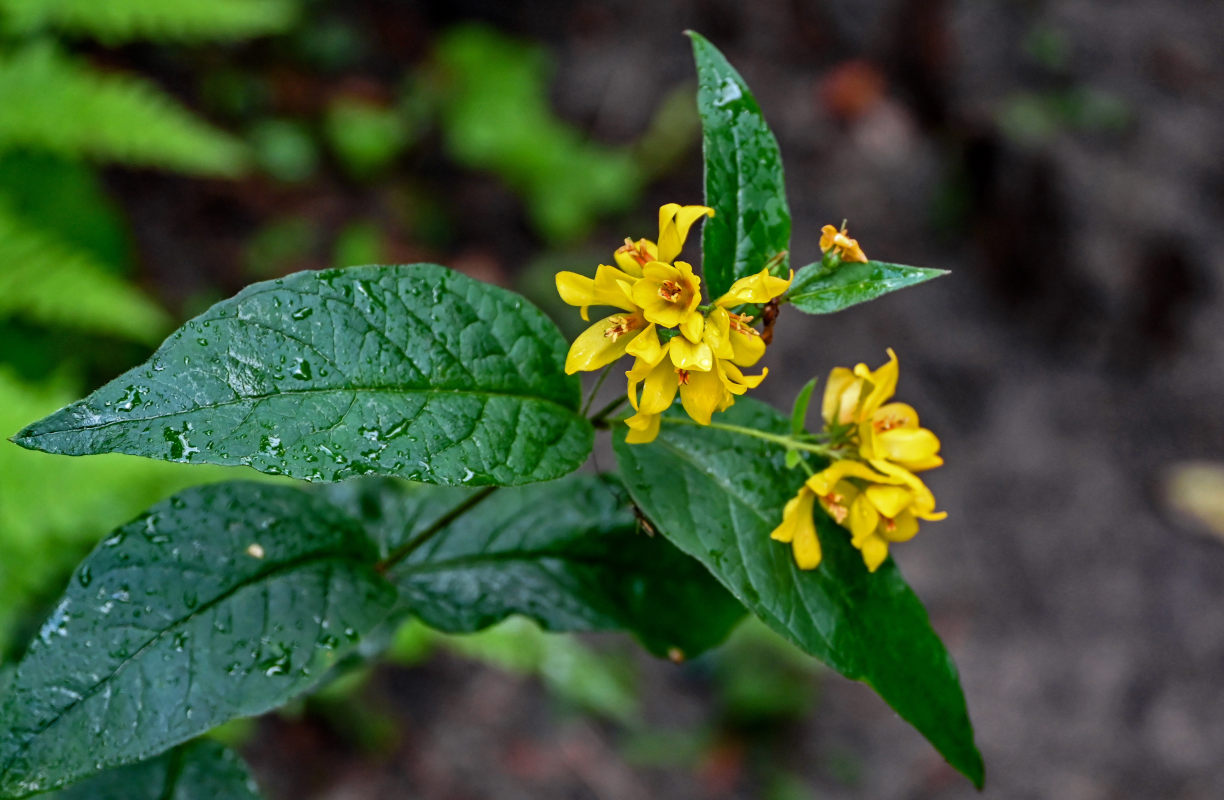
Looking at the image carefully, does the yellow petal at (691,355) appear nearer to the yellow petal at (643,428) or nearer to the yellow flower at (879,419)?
the yellow petal at (643,428)

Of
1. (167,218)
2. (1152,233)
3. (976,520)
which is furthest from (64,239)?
(1152,233)

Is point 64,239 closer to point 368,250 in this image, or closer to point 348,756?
point 368,250

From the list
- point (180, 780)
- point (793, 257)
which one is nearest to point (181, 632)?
point (180, 780)

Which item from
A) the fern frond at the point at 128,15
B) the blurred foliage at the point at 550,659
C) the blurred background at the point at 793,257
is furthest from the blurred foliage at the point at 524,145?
the blurred foliage at the point at 550,659

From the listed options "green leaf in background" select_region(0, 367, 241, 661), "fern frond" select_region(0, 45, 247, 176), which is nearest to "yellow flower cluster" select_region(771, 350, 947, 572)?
"green leaf in background" select_region(0, 367, 241, 661)

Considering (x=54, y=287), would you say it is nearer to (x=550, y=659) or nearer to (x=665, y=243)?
(x=550, y=659)

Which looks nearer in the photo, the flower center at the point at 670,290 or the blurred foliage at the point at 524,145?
the flower center at the point at 670,290

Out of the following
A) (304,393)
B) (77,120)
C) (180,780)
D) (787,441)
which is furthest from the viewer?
(77,120)
